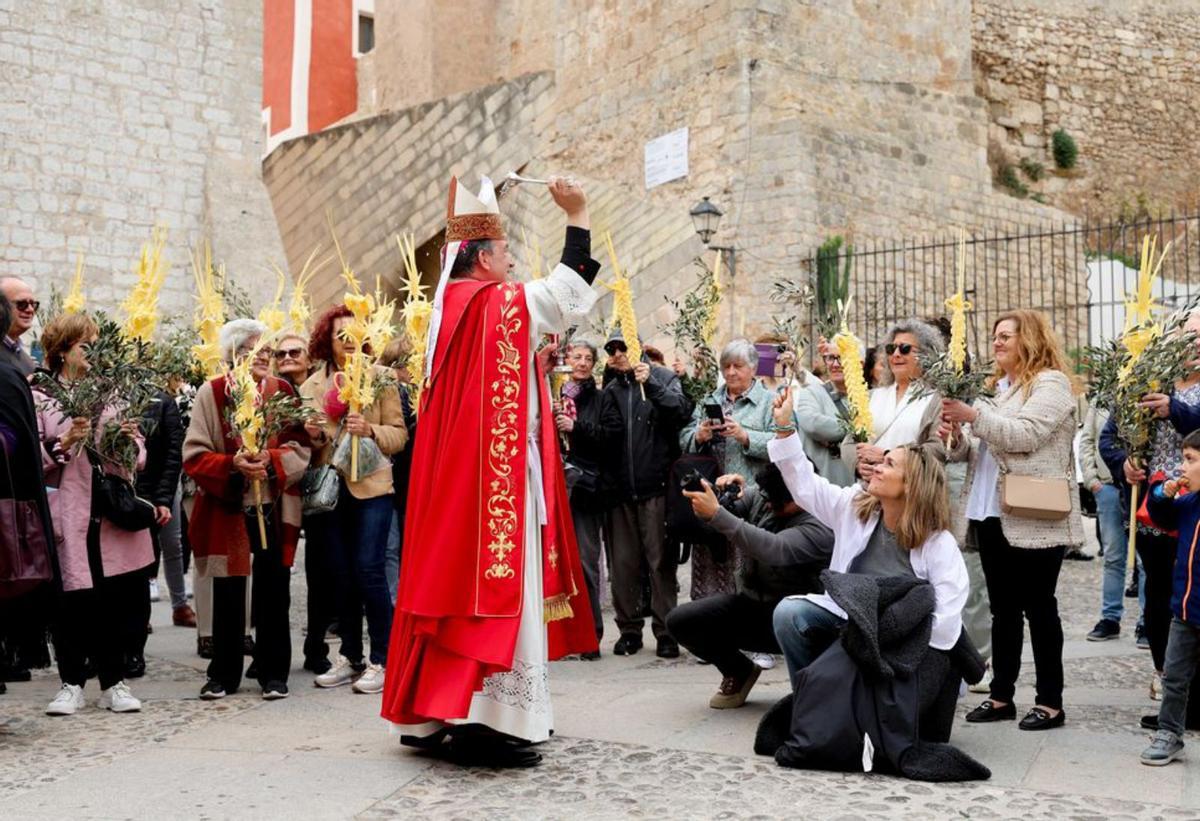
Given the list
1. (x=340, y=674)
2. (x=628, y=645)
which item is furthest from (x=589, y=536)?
(x=340, y=674)

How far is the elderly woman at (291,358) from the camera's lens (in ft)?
21.0

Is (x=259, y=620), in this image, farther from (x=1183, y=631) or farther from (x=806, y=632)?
(x=1183, y=631)

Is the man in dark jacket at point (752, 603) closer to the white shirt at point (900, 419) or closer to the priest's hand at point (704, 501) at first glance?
the priest's hand at point (704, 501)

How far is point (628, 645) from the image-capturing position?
23.2 ft

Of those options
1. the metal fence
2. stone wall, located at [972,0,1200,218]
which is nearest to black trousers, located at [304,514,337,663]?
the metal fence

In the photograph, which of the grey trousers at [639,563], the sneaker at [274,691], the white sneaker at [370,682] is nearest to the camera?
the sneaker at [274,691]

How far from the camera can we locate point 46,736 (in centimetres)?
515

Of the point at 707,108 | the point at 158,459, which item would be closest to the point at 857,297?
the point at 707,108

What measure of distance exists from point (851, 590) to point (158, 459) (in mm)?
3403

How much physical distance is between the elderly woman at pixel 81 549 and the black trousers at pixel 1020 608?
354cm

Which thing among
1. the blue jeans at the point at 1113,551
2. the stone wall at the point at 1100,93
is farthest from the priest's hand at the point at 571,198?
the stone wall at the point at 1100,93

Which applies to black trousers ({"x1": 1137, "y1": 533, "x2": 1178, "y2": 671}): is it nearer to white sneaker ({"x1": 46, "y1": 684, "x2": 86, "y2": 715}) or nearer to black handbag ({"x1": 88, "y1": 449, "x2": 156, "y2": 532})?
black handbag ({"x1": 88, "y1": 449, "x2": 156, "y2": 532})

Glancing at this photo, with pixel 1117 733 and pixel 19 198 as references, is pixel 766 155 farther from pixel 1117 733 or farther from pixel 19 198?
pixel 1117 733

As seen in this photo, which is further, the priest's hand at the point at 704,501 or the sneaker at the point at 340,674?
the sneaker at the point at 340,674
